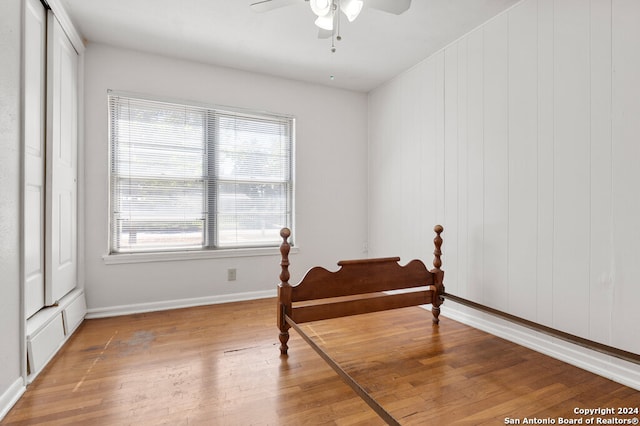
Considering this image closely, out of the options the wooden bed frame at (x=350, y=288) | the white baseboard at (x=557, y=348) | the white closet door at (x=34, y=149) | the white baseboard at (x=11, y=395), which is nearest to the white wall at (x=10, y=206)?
the white baseboard at (x=11, y=395)

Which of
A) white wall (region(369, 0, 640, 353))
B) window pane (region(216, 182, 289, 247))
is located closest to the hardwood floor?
white wall (region(369, 0, 640, 353))

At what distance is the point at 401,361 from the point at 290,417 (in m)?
0.90

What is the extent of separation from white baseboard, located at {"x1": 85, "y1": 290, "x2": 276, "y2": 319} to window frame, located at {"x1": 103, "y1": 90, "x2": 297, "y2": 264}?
44 cm

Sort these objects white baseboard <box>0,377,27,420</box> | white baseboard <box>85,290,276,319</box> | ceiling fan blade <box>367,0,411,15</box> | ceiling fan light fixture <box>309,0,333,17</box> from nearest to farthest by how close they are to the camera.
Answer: white baseboard <box>0,377,27,420</box> < ceiling fan light fixture <box>309,0,333,17</box> < ceiling fan blade <box>367,0,411,15</box> < white baseboard <box>85,290,276,319</box>

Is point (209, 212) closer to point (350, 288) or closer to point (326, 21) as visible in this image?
point (350, 288)

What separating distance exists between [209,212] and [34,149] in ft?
5.22

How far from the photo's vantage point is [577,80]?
2.10 m

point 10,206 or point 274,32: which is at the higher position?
point 274,32

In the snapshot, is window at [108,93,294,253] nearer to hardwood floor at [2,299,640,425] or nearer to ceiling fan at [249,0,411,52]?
hardwood floor at [2,299,640,425]

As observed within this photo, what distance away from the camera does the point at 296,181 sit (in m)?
3.88

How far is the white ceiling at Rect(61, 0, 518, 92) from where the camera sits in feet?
Answer: 8.13

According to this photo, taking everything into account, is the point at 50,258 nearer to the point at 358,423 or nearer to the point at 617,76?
the point at 358,423

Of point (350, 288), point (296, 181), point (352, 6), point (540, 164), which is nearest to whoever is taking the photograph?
point (352, 6)

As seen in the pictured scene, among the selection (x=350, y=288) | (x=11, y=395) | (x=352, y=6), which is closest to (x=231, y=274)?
(x=350, y=288)
